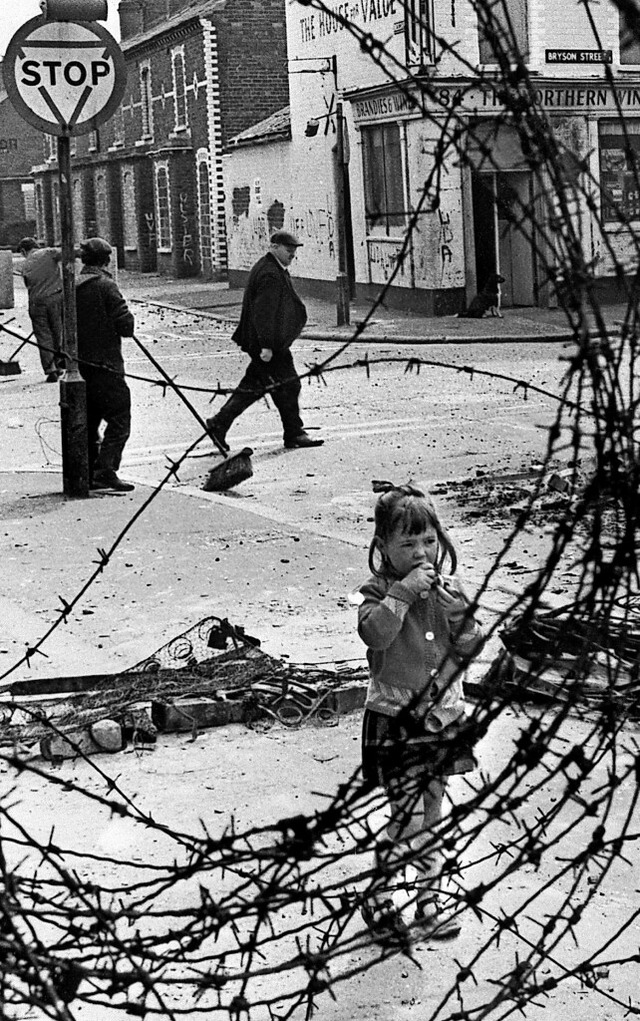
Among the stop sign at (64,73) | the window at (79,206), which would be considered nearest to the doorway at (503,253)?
the stop sign at (64,73)

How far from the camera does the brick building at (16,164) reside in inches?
2926

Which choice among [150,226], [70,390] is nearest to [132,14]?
[150,226]

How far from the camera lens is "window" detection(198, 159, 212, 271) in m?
41.9

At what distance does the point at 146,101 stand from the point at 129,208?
357 cm

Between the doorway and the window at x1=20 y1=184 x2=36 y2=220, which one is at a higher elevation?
the window at x1=20 y1=184 x2=36 y2=220

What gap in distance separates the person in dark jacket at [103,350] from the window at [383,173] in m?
17.5

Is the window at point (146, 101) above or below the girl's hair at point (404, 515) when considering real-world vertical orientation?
above

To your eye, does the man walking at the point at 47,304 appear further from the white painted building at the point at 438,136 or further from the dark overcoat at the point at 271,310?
the white painted building at the point at 438,136

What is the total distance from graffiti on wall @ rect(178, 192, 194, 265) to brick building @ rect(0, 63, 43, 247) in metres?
30.7

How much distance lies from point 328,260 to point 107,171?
2194 cm

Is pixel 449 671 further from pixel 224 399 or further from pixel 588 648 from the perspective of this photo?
pixel 224 399

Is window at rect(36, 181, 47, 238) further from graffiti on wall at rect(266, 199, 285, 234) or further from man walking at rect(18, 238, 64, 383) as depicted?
man walking at rect(18, 238, 64, 383)

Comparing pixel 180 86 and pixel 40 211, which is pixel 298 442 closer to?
pixel 180 86

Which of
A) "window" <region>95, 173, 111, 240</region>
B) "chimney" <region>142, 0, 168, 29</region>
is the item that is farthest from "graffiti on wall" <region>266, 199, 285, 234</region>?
"chimney" <region>142, 0, 168, 29</region>
